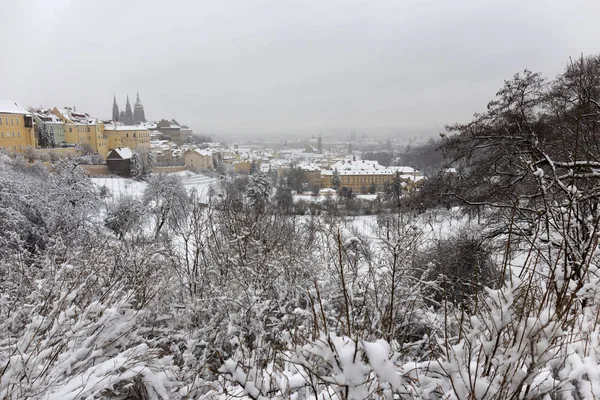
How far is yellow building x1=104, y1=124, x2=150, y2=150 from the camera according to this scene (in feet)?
176

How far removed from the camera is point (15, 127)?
3662 cm

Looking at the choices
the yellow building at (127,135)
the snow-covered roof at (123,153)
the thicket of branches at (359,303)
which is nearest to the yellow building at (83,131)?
the yellow building at (127,135)

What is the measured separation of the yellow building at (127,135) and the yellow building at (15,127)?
1499cm

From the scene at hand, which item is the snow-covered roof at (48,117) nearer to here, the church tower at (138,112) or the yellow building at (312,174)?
the yellow building at (312,174)

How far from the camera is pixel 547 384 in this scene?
1.37 meters

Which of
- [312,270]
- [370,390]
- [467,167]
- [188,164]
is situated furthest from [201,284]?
[188,164]

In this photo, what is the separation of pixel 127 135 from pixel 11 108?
1864 centimetres

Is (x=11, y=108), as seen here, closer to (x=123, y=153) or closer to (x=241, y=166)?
(x=123, y=153)

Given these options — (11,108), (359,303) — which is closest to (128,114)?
(11,108)

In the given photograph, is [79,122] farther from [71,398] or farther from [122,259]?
[71,398]

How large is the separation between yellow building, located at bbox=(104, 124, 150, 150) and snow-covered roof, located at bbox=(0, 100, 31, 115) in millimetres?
15386

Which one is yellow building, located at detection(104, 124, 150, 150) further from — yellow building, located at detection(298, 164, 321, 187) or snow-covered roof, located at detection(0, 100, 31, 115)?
yellow building, located at detection(298, 164, 321, 187)

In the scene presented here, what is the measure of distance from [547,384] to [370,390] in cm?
74

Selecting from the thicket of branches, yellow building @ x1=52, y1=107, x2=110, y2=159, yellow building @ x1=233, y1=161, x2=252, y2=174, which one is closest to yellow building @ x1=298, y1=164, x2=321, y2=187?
yellow building @ x1=233, y1=161, x2=252, y2=174
